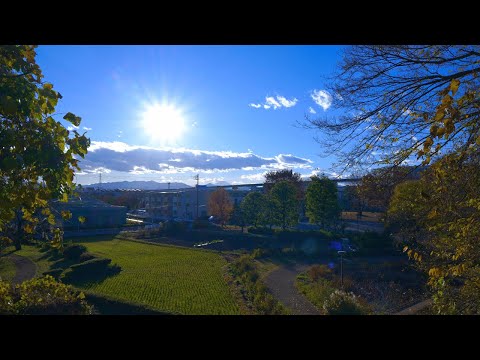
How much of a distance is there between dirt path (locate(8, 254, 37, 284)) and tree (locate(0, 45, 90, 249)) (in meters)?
10.2

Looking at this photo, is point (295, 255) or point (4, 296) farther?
point (295, 255)

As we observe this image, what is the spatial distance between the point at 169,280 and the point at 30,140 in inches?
407

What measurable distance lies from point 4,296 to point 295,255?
53.2 ft

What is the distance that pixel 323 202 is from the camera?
819 inches

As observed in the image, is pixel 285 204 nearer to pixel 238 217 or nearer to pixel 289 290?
pixel 238 217

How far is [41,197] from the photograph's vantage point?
1.80 m

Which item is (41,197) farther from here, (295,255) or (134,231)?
(134,231)

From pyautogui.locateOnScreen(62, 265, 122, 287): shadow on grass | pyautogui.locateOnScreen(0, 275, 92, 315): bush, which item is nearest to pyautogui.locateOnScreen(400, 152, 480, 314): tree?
pyautogui.locateOnScreen(0, 275, 92, 315): bush

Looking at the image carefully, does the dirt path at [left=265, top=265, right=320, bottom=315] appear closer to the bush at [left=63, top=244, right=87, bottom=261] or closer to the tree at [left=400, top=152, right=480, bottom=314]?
the tree at [left=400, top=152, right=480, bottom=314]

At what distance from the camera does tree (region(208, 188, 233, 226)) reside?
1095 inches
